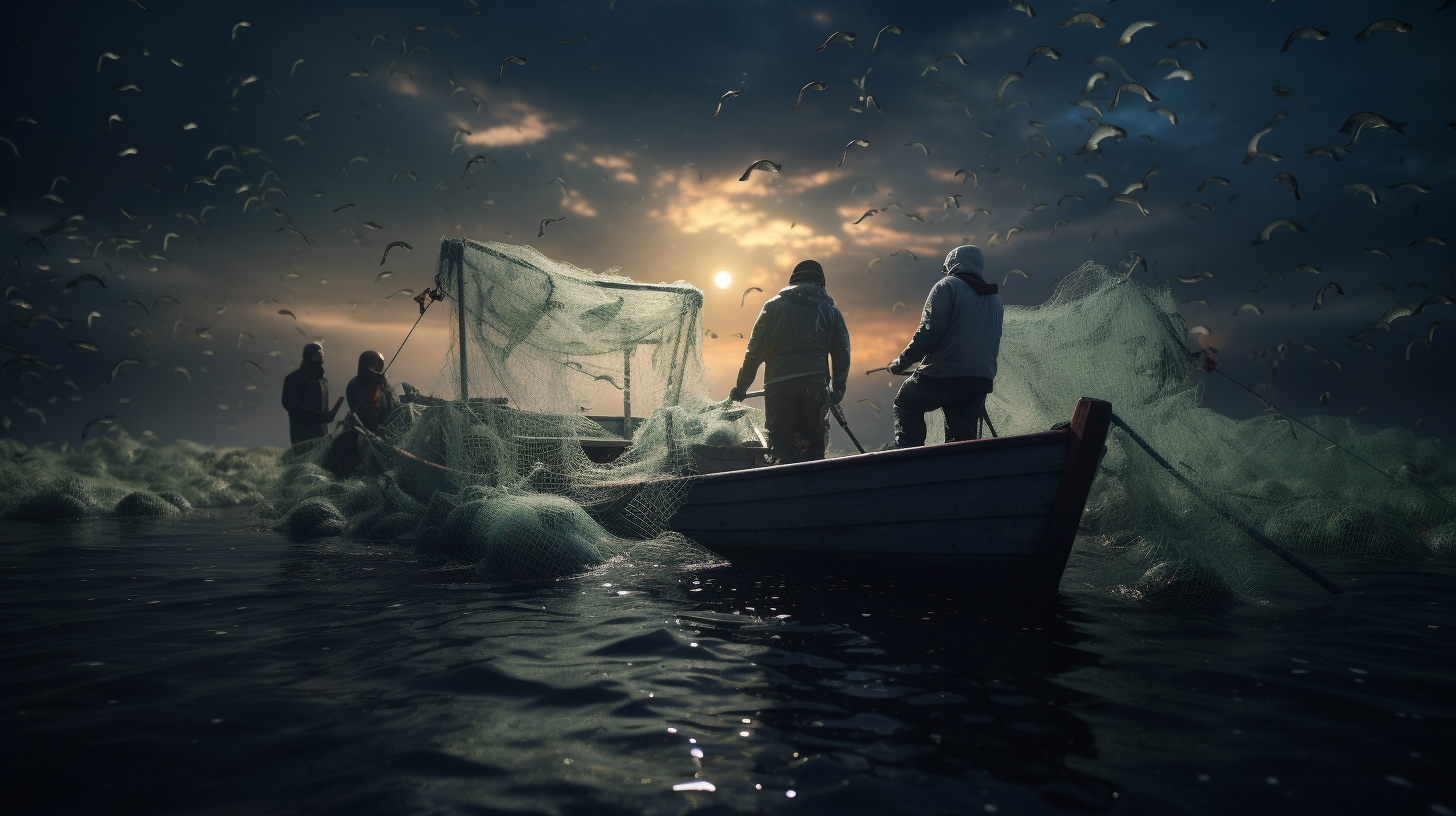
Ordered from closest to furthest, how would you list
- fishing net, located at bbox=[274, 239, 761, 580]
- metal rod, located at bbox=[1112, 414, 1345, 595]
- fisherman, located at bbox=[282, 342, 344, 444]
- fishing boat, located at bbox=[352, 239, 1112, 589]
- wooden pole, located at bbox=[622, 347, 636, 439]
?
metal rod, located at bbox=[1112, 414, 1345, 595]
fishing boat, located at bbox=[352, 239, 1112, 589]
fishing net, located at bbox=[274, 239, 761, 580]
wooden pole, located at bbox=[622, 347, 636, 439]
fisherman, located at bbox=[282, 342, 344, 444]

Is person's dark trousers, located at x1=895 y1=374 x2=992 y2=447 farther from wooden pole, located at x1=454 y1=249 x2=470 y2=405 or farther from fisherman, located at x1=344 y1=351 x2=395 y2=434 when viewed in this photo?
fisherman, located at x1=344 y1=351 x2=395 y2=434

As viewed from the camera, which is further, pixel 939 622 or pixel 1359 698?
pixel 939 622

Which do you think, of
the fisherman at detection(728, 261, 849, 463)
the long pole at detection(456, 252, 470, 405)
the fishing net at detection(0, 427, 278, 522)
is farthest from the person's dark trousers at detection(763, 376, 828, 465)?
the fishing net at detection(0, 427, 278, 522)

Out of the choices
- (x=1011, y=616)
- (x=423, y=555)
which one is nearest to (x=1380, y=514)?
(x=1011, y=616)

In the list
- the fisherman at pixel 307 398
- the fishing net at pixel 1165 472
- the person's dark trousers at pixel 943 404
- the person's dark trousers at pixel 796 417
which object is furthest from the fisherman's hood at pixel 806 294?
the fisherman at pixel 307 398

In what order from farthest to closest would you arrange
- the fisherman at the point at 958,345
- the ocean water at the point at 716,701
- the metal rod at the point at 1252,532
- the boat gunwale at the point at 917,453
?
the fisherman at the point at 958,345 → the boat gunwale at the point at 917,453 → the metal rod at the point at 1252,532 → the ocean water at the point at 716,701

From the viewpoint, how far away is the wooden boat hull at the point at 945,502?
4.79m

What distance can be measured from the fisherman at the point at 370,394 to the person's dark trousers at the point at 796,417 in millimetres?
8268

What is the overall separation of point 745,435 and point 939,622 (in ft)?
15.8

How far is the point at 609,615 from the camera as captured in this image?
15.7ft

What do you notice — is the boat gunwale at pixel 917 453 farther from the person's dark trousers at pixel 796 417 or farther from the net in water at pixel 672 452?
the net in water at pixel 672 452

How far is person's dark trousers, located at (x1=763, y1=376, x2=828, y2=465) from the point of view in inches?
275

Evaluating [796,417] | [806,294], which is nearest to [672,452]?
[796,417]

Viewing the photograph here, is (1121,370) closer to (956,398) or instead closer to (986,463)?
(956,398)
